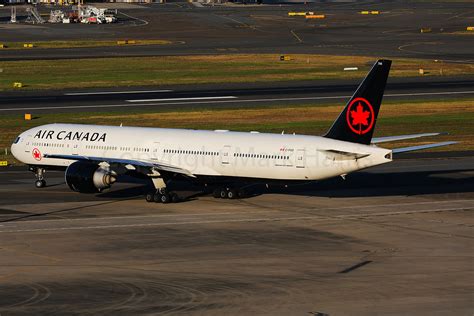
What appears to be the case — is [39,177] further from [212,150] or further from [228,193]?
[212,150]

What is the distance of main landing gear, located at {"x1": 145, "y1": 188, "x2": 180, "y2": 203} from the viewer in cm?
7125

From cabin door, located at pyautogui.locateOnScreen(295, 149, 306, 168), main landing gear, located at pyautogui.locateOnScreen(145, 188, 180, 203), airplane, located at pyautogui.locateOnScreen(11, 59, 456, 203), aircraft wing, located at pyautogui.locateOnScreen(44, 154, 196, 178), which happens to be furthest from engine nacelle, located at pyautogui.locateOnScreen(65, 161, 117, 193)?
cabin door, located at pyautogui.locateOnScreen(295, 149, 306, 168)

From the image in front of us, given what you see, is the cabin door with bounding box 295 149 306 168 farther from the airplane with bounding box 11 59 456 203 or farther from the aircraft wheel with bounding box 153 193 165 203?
the aircraft wheel with bounding box 153 193 165 203

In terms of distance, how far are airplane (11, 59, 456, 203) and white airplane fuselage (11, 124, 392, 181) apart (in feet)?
0.20

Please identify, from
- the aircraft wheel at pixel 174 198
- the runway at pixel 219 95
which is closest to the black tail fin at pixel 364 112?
the aircraft wheel at pixel 174 198

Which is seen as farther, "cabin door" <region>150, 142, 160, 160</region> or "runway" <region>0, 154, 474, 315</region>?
"cabin door" <region>150, 142, 160, 160</region>

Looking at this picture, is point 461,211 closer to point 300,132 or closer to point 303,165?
point 303,165

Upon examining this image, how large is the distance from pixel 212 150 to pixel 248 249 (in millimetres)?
14341

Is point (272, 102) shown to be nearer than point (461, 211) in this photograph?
No

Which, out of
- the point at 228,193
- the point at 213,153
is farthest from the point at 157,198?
the point at 213,153

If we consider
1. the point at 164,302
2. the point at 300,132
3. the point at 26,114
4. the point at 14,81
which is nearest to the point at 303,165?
the point at 164,302

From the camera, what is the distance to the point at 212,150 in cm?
6981

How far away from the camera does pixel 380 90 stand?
2586 inches

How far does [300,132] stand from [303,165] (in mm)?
32478
